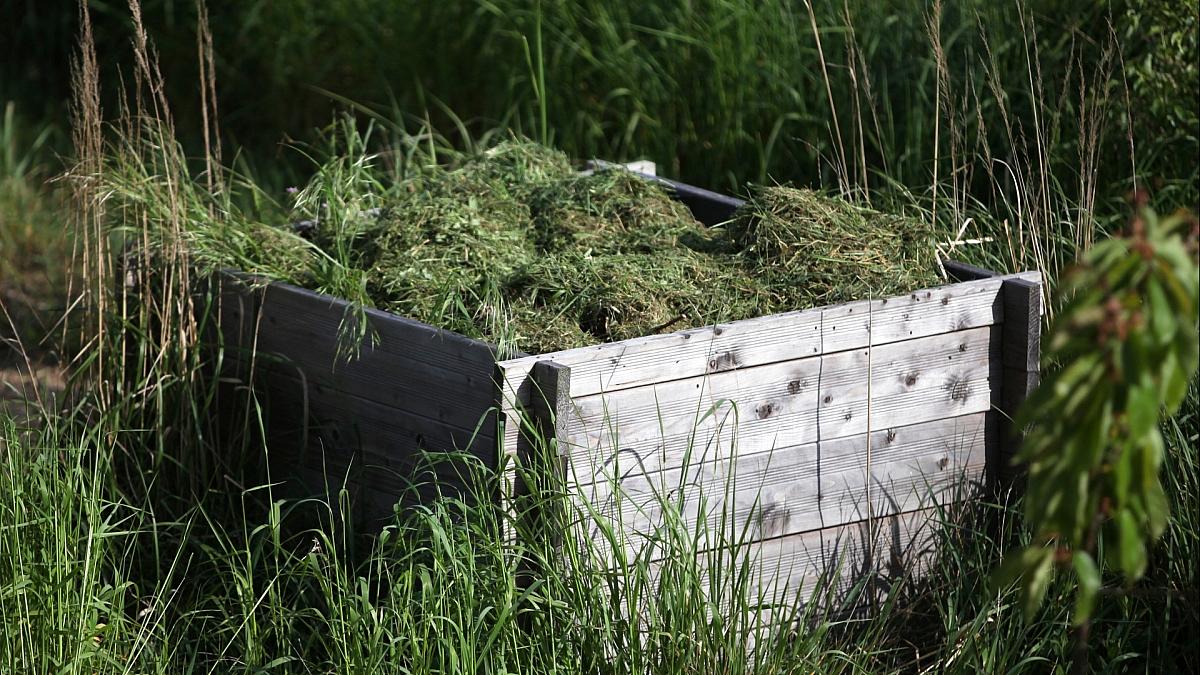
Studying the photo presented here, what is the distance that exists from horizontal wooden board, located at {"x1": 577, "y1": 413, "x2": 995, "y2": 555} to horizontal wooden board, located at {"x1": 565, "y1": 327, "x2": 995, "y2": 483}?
0.03 meters

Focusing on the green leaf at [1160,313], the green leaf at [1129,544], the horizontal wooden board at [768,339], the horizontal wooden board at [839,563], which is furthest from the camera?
the horizontal wooden board at [839,563]

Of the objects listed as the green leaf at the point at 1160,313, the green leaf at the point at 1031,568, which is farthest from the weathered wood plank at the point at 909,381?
the green leaf at the point at 1160,313

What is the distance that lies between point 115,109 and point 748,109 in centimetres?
399

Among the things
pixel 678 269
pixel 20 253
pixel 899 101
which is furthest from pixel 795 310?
pixel 20 253

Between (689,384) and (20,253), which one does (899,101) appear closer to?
(689,384)

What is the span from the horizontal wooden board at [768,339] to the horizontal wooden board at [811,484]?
8.0 inches

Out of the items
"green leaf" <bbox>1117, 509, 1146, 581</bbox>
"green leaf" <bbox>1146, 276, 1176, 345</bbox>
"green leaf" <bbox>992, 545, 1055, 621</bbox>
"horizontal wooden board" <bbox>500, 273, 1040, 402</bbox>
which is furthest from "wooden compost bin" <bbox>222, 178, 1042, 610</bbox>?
"green leaf" <bbox>1146, 276, 1176, 345</bbox>

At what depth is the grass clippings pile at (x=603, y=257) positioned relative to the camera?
3293 mm

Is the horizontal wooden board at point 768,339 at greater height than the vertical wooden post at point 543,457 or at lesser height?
greater

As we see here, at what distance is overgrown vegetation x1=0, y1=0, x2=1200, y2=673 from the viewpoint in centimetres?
278

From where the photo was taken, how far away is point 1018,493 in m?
3.39

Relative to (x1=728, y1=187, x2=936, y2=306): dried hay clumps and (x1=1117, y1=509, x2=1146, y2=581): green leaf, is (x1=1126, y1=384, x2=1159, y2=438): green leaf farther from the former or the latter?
(x1=728, y1=187, x2=936, y2=306): dried hay clumps

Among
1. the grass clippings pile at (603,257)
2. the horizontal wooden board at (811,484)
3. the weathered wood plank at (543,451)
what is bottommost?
the horizontal wooden board at (811,484)

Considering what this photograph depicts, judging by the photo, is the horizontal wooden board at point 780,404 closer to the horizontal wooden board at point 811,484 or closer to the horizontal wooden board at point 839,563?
the horizontal wooden board at point 811,484
